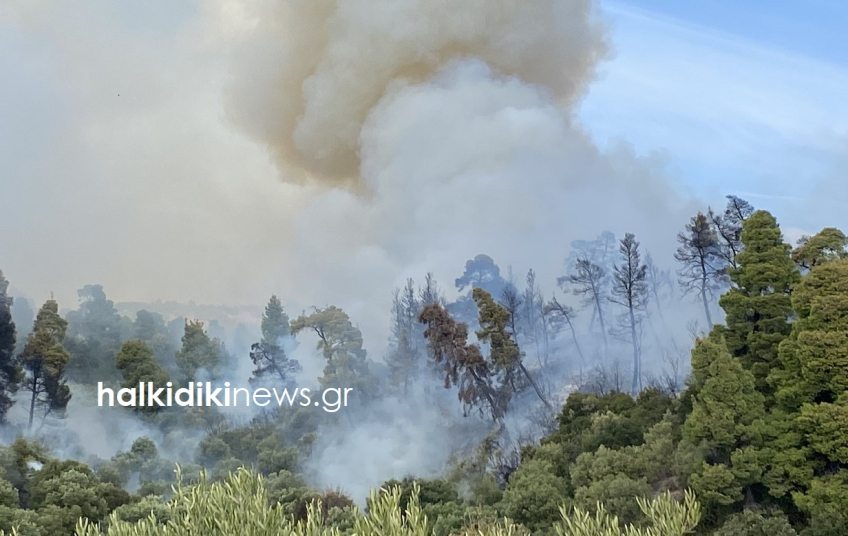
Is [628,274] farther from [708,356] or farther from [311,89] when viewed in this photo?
[311,89]

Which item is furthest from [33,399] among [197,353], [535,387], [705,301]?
[705,301]

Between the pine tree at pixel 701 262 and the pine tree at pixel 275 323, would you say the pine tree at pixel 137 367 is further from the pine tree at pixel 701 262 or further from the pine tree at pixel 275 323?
the pine tree at pixel 701 262

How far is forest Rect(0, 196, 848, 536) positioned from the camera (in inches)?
460

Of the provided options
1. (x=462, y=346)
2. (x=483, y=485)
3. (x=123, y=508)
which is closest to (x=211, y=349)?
(x=123, y=508)

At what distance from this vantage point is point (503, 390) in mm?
15469

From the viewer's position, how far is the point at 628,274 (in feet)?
52.4

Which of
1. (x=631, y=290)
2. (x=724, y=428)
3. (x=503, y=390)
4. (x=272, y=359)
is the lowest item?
(x=724, y=428)

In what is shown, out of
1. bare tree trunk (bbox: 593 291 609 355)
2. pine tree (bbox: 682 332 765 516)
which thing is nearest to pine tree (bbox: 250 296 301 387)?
bare tree trunk (bbox: 593 291 609 355)

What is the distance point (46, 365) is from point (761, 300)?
41.5ft

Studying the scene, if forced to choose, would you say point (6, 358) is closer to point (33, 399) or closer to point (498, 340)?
point (33, 399)

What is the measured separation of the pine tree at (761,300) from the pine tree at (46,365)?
39.0 feet

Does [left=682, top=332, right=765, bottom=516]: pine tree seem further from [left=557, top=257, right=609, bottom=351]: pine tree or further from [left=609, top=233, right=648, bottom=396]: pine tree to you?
[left=557, top=257, right=609, bottom=351]: pine tree

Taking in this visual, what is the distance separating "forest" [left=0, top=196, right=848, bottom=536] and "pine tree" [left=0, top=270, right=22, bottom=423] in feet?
0.12

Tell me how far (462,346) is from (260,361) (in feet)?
12.9
